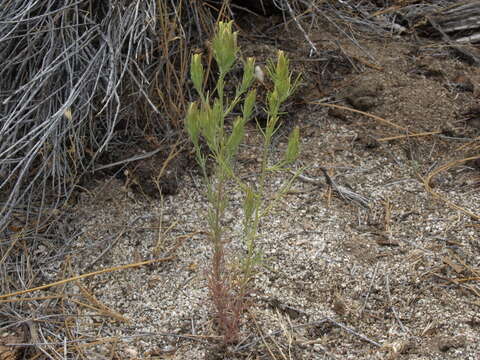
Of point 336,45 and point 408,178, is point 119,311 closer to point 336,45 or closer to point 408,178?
point 408,178

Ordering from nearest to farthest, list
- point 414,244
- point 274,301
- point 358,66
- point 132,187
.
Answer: point 274,301 < point 414,244 < point 132,187 < point 358,66

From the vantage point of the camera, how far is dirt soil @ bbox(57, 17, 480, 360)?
73.2 inches

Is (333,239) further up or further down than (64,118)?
further down

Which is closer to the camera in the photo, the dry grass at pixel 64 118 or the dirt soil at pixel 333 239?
the dirt soil at pixel 333 239

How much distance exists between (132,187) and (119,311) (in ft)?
1.75

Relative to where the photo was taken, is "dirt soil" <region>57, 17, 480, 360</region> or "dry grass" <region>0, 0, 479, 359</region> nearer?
"dirt soil" <region>57, 17, 480, 360</region>

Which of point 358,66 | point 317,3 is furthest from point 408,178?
point 317,3

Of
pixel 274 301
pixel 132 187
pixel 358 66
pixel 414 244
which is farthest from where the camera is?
pixel 358 66

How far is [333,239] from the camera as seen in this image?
2.14 meters

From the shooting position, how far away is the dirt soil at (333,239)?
1860 millimetres

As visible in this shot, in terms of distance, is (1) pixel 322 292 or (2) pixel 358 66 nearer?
(1) pixel 322 292

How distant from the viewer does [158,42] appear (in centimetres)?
238

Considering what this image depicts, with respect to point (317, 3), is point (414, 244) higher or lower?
lower

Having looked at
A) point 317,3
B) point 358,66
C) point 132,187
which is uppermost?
point 317,3
